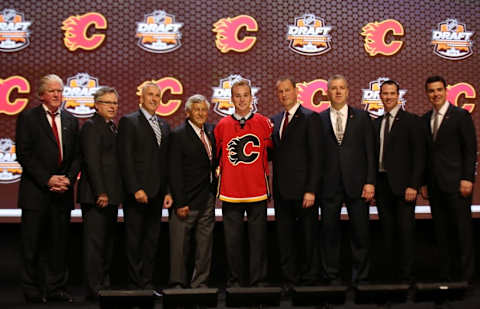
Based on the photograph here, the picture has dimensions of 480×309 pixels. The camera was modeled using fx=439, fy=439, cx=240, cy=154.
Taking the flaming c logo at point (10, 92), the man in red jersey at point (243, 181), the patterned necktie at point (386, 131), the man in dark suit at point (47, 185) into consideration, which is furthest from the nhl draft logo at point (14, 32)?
the patterned necktie at point (386, 131)

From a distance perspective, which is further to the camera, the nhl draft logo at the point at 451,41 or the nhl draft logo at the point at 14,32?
the nhl draft logo at the point at 451,41

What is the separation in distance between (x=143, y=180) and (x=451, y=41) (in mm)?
3287

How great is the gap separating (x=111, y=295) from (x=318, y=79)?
8.92 feet

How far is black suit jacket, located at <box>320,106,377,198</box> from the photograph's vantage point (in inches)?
127

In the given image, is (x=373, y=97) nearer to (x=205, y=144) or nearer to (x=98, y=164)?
(x=205, y=144)

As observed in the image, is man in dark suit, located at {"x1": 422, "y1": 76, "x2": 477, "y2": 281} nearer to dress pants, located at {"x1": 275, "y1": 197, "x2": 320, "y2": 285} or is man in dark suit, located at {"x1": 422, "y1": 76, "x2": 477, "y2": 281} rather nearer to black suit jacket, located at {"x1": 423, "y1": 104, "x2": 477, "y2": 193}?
black suit jacket, located at {"x1": 423, "y1": 104, "x2": 477, "y2": 193}

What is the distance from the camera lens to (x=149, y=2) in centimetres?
420

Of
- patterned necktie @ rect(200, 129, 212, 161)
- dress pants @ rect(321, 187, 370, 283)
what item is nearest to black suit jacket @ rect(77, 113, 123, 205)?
patterned necktie @ rect(200, 129, 212, 161)

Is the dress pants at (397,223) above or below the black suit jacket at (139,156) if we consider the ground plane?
below

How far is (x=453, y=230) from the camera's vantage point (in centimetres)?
342

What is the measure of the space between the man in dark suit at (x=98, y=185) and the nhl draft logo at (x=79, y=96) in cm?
103

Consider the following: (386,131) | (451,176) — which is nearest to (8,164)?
(386,131)

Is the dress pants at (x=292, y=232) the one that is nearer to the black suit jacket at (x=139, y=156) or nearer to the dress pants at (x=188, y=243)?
the dress pants at (x=188, y=243)

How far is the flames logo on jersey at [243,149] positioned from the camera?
308 cm
